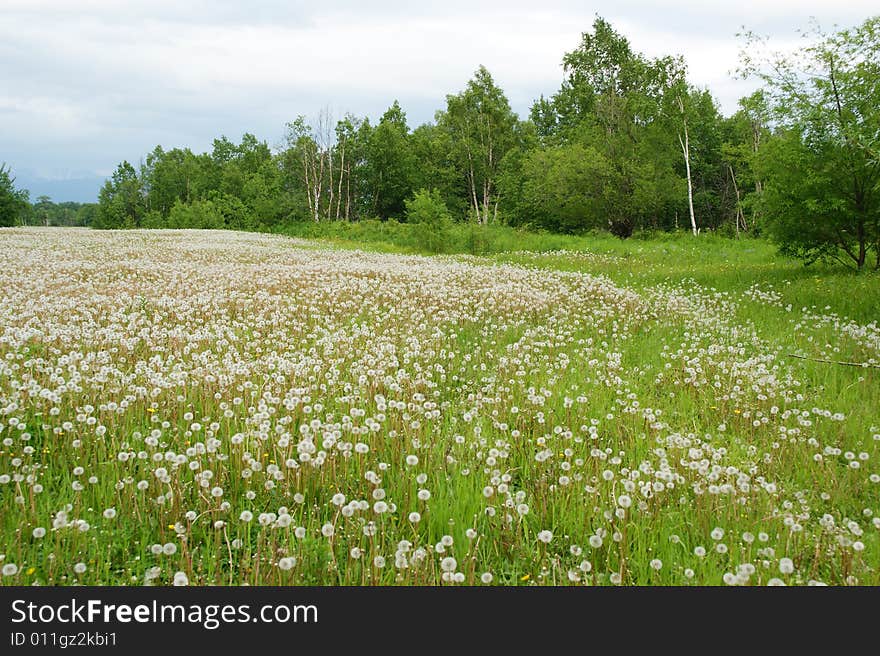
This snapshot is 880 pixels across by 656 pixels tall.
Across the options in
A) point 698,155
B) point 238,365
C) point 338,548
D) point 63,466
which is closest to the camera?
point 338,548

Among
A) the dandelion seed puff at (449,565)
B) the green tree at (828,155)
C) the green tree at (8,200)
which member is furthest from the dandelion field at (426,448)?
the green tree at (8,200)

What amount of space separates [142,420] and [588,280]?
12901 millimetres

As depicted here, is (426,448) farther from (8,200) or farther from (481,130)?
(8,200)

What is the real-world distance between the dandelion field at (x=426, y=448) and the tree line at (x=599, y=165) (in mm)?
5631

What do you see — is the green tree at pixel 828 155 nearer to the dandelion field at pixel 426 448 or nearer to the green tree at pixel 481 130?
the dandelion field at pixel 426 448

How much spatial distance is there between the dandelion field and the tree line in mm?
5631

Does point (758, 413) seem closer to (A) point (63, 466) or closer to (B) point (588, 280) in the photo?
(A) point (63, 466)

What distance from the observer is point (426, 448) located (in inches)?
171

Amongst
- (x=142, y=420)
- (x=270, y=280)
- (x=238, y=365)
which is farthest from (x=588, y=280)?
(x=142, y=420)

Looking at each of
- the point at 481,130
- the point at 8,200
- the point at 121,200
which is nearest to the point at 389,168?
the point at 481,130

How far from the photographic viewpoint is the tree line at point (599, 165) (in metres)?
13.6

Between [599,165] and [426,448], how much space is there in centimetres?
3600
